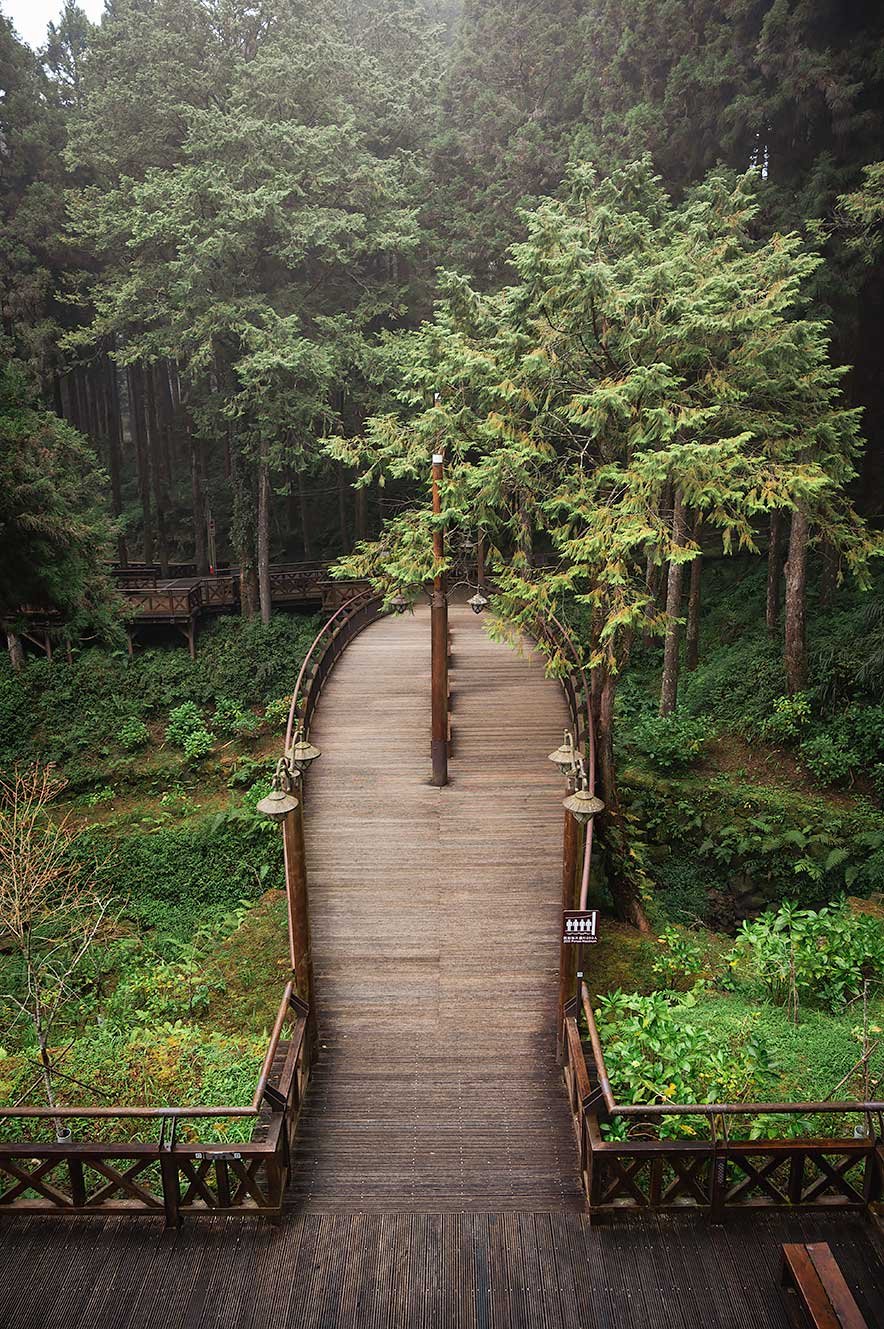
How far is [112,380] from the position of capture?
3186 cm

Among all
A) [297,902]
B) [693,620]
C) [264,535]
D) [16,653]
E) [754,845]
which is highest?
[264,535]

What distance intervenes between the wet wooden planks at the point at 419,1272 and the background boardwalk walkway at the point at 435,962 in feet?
1.05

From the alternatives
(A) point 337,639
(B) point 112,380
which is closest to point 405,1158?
(A) point 337,639

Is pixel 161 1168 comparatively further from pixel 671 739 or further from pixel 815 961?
pixel 671 739

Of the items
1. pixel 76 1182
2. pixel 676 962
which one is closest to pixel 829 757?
pixel 676 962

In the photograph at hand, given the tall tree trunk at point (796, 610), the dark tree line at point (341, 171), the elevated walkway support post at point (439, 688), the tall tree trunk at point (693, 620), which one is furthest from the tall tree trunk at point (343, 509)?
the elevated walkway support post at point (439, 688)

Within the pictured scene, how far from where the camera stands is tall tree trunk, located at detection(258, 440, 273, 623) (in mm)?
21594

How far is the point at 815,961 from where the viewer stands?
9516mm

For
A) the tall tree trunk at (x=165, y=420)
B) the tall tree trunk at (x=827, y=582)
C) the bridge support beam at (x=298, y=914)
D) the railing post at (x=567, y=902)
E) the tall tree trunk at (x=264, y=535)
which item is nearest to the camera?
the railing post at (x=567, y=902)

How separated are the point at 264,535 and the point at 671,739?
1183 cm

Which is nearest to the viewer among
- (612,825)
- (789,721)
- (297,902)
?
(297,902)

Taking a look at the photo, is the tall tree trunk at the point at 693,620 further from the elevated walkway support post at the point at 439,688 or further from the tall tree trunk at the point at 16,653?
the tall tree trunk at the point at 16,653

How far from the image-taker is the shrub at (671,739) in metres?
16.4

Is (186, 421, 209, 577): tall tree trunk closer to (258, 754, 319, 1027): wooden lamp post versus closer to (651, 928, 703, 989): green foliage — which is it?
(258, 754, 319, 1027): wooden lamp post
